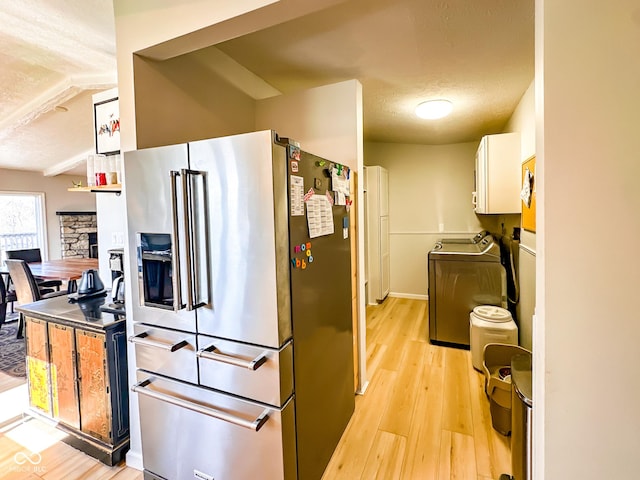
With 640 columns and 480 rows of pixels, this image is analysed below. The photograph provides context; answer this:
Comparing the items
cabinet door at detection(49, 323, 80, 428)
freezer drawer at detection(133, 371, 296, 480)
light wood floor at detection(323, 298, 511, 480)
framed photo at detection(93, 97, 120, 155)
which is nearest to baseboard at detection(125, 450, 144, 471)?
freezer drawer at detection(133, 371, 296, 480)

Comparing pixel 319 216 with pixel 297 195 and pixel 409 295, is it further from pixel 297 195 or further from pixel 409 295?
pixel 409 295

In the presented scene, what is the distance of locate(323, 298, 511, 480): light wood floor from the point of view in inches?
68.8

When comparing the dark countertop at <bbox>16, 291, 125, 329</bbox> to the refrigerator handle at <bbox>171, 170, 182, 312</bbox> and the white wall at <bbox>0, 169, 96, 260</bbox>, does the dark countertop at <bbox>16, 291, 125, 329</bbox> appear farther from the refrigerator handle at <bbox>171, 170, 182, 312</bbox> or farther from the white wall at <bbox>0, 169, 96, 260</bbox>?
the white wall at <bbox>0, 169, 96, 260</bbox>

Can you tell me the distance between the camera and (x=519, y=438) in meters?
1.31

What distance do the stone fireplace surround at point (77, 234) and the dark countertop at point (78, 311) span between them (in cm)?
541

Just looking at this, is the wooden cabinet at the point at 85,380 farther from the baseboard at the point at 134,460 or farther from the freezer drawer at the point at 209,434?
the freezer drawer at the point at 209,434

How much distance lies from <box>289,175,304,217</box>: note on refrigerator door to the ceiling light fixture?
1.96 metres

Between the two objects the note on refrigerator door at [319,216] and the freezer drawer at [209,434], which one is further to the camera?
the note on refrigerator door at [319,216]

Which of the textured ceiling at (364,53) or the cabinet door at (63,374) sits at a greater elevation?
the textured ceiling at (364,53)

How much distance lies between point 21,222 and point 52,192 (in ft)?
2.65

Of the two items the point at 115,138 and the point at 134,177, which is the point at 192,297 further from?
the point at 115,138

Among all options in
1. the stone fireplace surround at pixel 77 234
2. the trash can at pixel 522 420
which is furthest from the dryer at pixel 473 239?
the stone fireplace surround at pixel 77 234

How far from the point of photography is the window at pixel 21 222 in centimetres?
577

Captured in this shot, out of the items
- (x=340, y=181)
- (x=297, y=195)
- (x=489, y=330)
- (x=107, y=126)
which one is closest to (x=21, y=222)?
(x=107, y=126)
